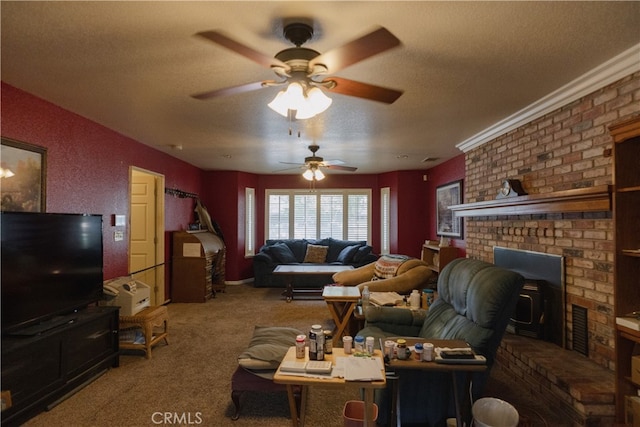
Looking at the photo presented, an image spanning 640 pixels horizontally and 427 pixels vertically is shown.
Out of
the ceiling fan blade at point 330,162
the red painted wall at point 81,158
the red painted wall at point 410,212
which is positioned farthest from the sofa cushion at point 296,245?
the red painted wall at point 81,158

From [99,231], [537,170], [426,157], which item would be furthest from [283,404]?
[426,157]

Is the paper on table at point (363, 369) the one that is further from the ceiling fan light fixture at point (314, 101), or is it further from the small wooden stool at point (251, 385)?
the ceiling fan light fixture at point (314, 101)

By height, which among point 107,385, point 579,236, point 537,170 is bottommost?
point 107,385

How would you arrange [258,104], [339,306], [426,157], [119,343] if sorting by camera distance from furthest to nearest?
[426,157] < [339,306] < [119,343] < [258,104]

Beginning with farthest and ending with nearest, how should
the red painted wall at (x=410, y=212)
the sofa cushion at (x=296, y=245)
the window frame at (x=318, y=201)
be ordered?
the window frame at (x=318, y=201), the sofa cushion at (x=296, y=245), the red painted wall at (x=410, y=212)

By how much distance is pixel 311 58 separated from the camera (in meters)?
1.93

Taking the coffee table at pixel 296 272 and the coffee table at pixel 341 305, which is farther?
the coffee table at pixel 296 272

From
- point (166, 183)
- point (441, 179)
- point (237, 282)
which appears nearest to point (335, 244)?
point (237, 282)

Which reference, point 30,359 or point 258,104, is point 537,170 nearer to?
point 258,104

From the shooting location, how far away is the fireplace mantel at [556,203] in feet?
7.83

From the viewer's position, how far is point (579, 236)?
9.32ft

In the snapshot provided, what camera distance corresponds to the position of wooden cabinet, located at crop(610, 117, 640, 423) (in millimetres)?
2174

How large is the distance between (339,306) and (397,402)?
2.08 metres

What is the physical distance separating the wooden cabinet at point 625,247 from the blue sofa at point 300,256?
16.2 ft
